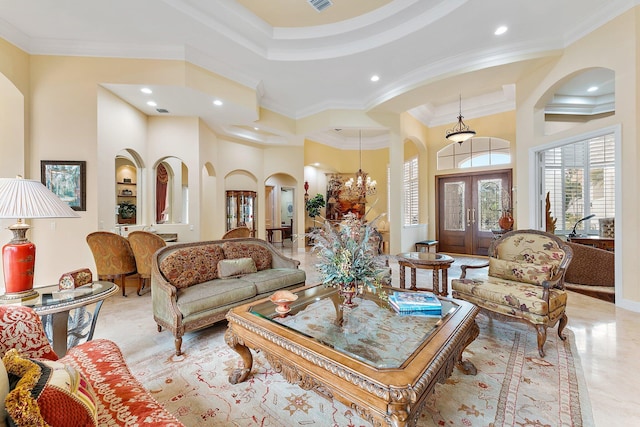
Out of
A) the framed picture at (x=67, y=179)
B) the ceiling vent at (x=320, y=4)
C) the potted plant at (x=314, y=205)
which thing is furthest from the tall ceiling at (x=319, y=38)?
the potted plant at (x=314, y=205)

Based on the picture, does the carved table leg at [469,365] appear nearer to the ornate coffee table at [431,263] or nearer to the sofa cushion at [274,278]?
the ornate coffee table at [431,263]

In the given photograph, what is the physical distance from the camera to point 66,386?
88 centimetres

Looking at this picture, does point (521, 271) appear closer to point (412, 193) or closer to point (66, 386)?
point (66, 386)

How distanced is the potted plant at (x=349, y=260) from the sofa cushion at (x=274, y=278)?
1.19 metres

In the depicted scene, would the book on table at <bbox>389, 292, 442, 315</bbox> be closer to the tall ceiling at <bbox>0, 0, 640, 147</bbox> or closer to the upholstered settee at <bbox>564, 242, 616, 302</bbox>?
the upholstered settee at <bbox>564, 242, 616, 302</bbox>

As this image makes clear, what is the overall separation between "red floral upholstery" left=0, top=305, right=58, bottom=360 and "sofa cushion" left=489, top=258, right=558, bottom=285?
387 cm

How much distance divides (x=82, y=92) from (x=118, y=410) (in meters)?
5.00

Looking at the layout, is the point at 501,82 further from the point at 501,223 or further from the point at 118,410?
the point at 118,410

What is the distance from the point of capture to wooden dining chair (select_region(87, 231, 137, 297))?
12.6 ft

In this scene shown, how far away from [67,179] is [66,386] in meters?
4.59

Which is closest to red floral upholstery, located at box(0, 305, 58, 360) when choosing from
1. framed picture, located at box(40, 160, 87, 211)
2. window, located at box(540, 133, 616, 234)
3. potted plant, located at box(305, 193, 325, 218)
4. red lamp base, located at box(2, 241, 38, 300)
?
red lamp base, located at box(2, 241, 38, 300)

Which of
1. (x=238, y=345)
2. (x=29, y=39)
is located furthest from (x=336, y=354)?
(x=29, y=39)

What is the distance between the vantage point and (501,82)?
4.81 meters

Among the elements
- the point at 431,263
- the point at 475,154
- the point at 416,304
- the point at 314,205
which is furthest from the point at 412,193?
the point at 416,304
